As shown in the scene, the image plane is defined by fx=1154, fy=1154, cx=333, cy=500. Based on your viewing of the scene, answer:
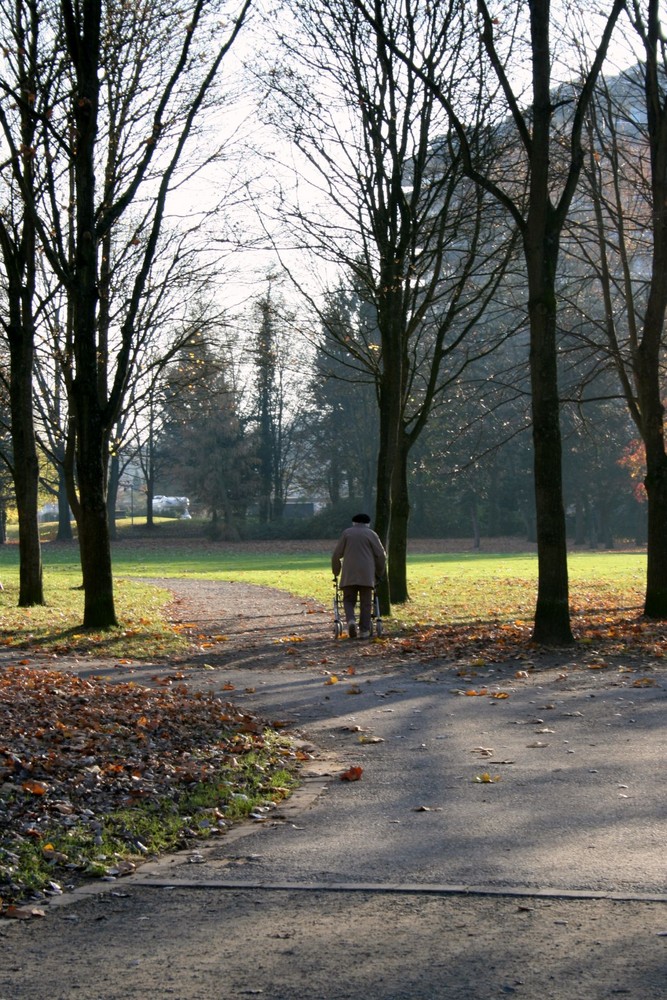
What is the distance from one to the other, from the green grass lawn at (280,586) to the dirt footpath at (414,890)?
7615mm

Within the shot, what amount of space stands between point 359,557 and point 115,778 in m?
10.0

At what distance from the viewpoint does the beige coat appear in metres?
16.9

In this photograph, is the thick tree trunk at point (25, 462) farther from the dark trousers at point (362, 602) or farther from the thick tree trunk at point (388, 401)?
the dark trousers at point (362, 602)

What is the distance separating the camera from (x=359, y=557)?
16938mm

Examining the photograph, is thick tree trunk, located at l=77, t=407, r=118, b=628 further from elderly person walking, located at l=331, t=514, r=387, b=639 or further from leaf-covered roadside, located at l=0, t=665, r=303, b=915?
leaf-covered roadside, located at l=0, t=665, r=303, b=915

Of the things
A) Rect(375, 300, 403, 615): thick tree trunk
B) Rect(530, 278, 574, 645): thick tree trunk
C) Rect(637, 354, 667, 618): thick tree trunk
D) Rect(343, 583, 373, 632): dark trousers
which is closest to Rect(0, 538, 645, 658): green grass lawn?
Rect(637, 354, 667, 618): thick tree trunk

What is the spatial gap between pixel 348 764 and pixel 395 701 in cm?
295

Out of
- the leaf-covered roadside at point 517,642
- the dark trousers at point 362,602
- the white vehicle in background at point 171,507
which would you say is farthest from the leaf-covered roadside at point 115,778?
the white vehicle in background at point 171,507

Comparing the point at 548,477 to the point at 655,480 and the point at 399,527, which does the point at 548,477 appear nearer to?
the point at 655,480

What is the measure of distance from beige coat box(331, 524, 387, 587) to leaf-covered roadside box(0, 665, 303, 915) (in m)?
6.74

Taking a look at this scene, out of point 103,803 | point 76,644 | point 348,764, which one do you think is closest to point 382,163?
point 76,644

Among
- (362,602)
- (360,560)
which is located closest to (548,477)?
(360,560)

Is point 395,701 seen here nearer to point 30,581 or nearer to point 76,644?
point 76,644

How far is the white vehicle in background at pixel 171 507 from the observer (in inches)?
3959
